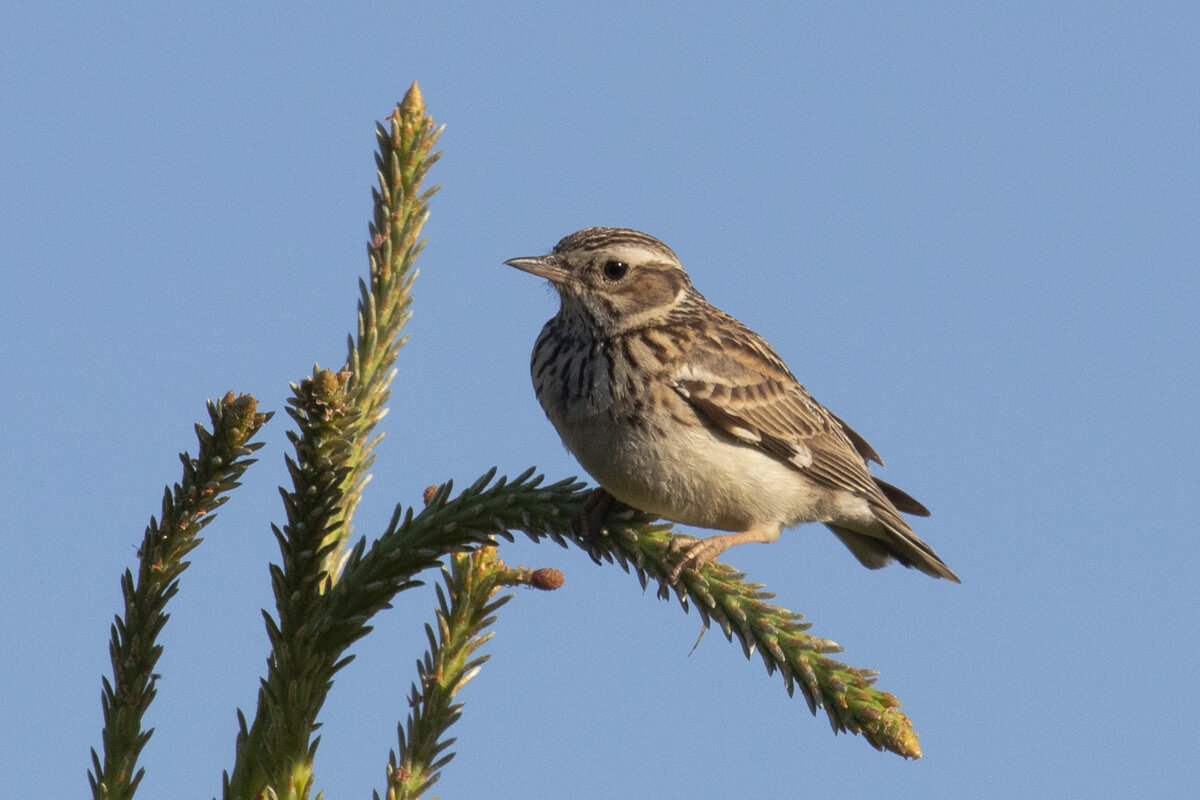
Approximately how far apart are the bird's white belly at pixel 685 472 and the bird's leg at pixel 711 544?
60 mm

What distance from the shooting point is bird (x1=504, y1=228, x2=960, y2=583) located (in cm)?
650

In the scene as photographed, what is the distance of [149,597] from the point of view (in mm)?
3875

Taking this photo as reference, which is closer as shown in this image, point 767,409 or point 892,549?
point 767,409

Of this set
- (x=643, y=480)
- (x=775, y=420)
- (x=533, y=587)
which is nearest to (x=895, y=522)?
(x=775, y=420)

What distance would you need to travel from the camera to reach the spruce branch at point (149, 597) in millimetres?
3801

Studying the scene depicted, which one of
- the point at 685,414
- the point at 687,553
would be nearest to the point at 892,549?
the point at 685,414

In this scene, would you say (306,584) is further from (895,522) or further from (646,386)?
(895,522)

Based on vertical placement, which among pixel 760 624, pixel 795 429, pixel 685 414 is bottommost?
pixel 760 624

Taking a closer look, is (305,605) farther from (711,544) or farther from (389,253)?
(711,544)

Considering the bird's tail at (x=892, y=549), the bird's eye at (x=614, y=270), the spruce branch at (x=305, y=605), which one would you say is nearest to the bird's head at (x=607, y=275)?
the bird's eye at (x=614, y=270)

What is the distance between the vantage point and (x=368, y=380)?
4797 mm

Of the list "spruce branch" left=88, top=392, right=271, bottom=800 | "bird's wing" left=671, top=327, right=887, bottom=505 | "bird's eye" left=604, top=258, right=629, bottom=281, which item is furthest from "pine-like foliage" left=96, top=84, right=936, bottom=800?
"bird's eye" left=604, top=258, right=629, bottom=281

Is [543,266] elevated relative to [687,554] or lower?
elevated

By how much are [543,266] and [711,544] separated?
7.56 ft
